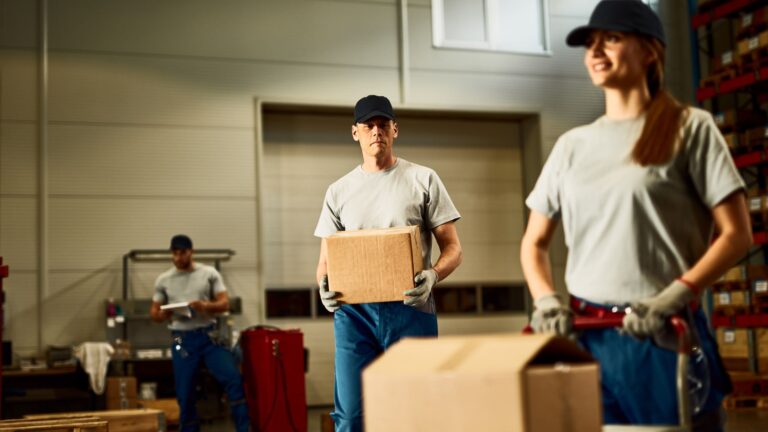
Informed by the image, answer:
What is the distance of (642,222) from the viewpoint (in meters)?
2.53

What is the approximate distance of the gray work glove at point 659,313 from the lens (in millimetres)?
2385

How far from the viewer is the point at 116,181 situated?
1164 cm

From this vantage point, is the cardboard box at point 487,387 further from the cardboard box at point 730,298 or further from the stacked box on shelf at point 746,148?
the cardboard box at point 730,298

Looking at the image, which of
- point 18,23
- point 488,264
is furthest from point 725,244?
point 488,264

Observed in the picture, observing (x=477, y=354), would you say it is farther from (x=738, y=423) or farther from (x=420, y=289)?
(x=738, y=423)

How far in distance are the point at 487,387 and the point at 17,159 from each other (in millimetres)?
10319

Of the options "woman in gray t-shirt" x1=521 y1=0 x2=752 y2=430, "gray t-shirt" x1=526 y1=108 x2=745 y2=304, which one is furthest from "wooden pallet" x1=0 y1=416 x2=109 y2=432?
"gray t-shirt" x1=526 y1=108 x2=745 y2=304

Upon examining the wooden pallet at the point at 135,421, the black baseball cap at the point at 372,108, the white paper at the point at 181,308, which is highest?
the black baseball cap at the point at 372,108

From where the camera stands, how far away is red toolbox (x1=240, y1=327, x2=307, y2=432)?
874 centimetres

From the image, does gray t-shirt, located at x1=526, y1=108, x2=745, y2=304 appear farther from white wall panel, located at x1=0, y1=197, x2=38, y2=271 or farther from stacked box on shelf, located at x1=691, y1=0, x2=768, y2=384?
white wall panel, located at x1=0, y1=197, x2=38, y2=271

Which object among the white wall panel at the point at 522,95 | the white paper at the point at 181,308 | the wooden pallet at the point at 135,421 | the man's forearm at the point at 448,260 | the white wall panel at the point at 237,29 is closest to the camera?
the man's forearm at the point at 448,260

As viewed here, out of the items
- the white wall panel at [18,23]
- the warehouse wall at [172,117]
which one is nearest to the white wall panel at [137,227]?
the warehouse wall at [172,117]

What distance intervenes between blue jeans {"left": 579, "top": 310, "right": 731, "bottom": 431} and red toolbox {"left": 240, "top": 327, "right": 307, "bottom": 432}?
6.40 meters

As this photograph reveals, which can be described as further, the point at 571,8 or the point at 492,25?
the point at 571,8
